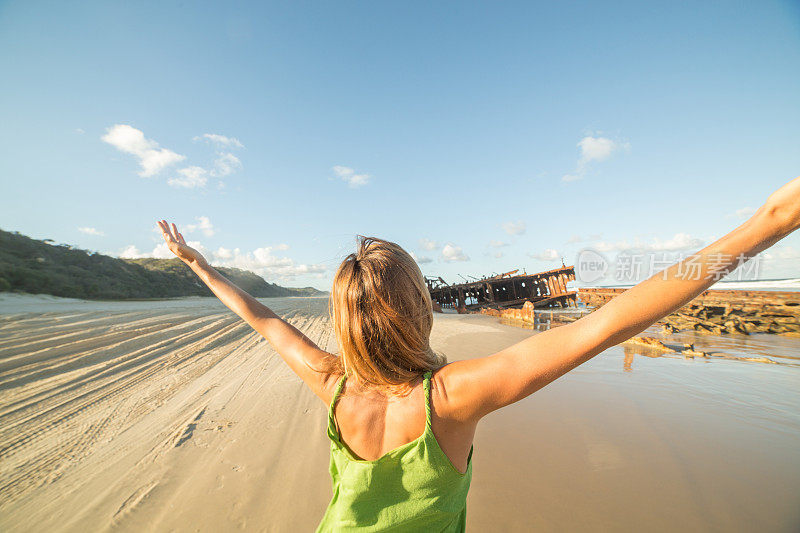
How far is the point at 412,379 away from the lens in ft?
4.11

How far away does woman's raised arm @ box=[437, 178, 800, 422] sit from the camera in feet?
2.99

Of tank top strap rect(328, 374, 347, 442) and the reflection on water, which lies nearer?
tank top strap rect(328, 374, 347, 442)

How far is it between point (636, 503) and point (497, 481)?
3.27ft

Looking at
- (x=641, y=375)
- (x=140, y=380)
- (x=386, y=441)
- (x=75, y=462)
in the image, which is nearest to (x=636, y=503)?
(x=386, y=441)

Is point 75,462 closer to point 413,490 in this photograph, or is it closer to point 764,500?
point 413,490

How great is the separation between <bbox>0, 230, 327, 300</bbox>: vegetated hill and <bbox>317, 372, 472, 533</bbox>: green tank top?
25262 millimetres

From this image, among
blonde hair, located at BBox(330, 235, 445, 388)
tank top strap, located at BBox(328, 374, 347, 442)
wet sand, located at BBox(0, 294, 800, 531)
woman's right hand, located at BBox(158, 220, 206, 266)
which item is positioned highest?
woman's right hand, located at BBox(158, 220, 206, 266)

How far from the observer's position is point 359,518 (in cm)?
123

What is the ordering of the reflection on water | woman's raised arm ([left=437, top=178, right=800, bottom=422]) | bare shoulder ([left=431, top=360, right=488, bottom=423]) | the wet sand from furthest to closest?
1. the reflection on water
2. the wet sand
3. bare shoulder ([left=431, top=360, right=488, bottom=423])
4. woman's raised arm ([left=437, top=178, right=800, bottom=422])

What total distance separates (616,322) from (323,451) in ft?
11.0

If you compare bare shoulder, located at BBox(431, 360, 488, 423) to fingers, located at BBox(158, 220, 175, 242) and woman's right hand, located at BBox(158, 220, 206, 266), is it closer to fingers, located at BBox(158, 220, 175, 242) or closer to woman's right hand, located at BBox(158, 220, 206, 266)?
woman's right hand, located at BBox(158, 220, 206, 266)

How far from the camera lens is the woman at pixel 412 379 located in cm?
100

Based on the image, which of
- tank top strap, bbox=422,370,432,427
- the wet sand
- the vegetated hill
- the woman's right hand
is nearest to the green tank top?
tank top strap, bbox=422,370,432,427

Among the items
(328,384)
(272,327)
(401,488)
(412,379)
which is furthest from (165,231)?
(401,488)
